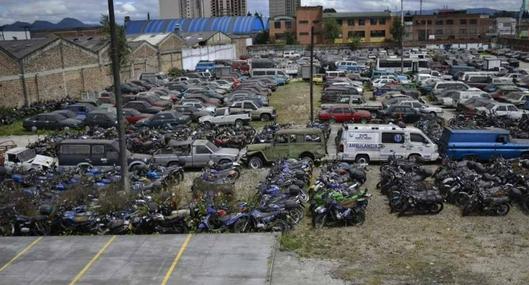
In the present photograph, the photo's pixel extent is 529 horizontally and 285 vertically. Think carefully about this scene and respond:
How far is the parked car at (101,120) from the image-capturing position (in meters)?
32.1

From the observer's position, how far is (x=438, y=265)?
12211 mm

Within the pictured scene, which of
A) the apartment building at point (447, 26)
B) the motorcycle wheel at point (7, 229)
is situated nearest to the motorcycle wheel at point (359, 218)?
the motorcycle wheel at point (7, 229)

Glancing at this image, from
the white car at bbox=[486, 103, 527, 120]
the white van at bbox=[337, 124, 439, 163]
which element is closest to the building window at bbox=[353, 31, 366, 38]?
the white car at bbox=[486, 103, 527, 120]

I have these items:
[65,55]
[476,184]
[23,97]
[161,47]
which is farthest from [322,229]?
[161,47]

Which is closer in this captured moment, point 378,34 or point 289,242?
point 289,242

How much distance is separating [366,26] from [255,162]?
344 feet

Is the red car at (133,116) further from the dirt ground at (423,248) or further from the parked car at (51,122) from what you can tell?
the dirt ground at (423,248)

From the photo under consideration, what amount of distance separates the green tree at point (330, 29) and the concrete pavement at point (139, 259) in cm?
10460

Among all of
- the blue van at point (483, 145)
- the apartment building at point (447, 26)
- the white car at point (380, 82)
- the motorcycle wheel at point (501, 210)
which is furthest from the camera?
the apartment building at point (447, 26)

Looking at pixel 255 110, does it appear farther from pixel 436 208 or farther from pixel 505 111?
pixel 436 208

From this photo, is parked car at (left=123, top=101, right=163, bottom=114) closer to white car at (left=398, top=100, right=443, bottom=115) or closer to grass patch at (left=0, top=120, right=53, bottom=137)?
grass patch at (left=0, top=120, right=53, bottom=137)

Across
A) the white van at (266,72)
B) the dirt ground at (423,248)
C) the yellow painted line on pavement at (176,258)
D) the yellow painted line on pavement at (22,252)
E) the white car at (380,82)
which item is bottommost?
the dirt ground at (423,248)

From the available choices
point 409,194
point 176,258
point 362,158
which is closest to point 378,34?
point 362,158

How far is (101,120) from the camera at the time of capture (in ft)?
106
